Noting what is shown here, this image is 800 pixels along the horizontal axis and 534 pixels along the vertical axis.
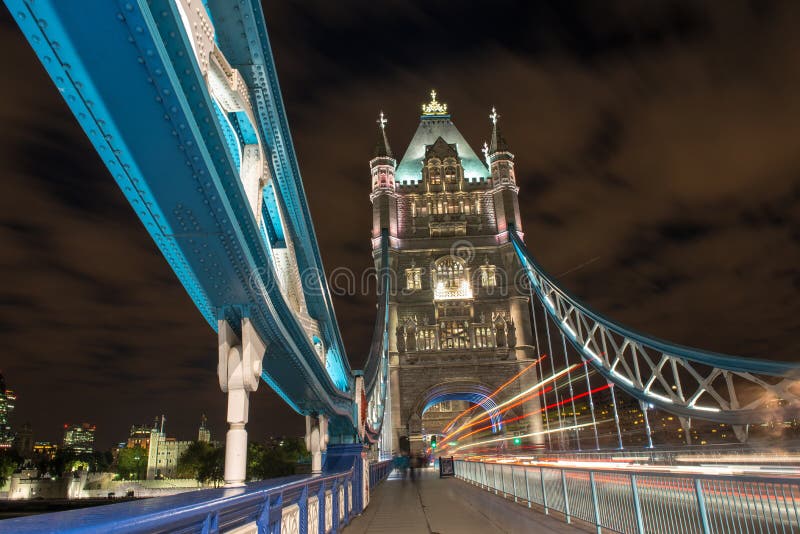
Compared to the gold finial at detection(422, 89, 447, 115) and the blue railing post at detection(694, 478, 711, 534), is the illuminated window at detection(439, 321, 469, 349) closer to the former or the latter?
the gold finial at detection(422, 89, 447, 115)

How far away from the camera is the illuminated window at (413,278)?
142 feet

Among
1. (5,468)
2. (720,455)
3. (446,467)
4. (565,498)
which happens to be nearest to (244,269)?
(565,498)

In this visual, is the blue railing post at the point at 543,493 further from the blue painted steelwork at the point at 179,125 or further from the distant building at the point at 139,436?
the distant building at the point at 139,436

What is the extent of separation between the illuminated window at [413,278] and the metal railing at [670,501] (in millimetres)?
33403

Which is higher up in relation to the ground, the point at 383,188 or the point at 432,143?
the point at 432,143

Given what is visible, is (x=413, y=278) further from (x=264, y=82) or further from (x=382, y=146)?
(x=264, y=82)

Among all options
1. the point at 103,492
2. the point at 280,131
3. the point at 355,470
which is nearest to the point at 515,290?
the point at 355,470

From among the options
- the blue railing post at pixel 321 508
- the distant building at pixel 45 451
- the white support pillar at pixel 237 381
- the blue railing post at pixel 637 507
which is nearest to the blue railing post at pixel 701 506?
the blue railing post at pixel 637 507

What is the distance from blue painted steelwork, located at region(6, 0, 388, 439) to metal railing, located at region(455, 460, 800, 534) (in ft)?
15.5

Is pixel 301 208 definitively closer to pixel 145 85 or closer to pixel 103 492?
pixel 145 85

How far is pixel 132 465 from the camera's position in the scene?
10912 cm

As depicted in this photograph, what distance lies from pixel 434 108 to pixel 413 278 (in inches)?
815

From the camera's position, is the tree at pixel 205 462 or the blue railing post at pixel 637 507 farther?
the tree at pixel 205 462

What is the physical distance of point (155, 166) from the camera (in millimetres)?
4113
